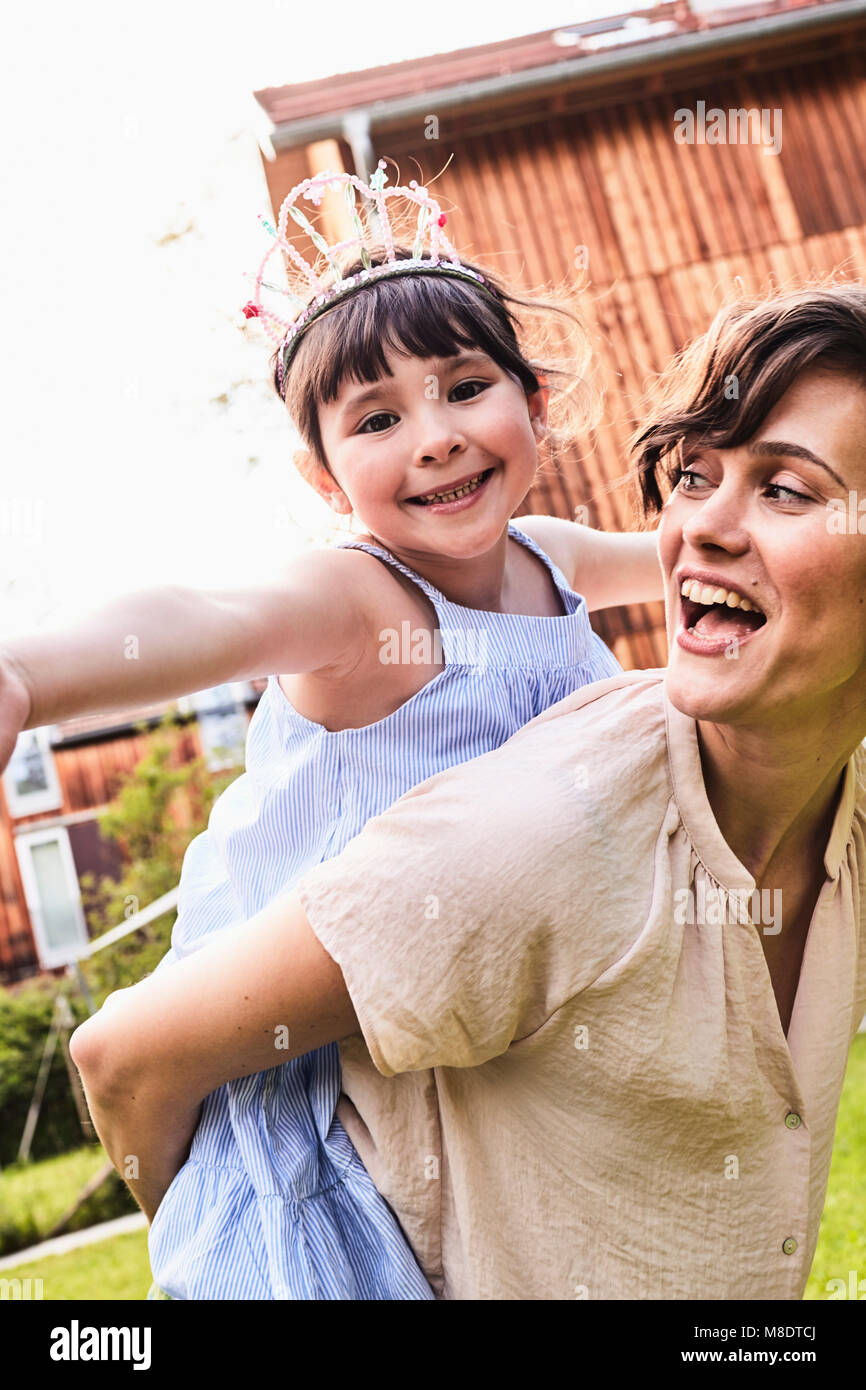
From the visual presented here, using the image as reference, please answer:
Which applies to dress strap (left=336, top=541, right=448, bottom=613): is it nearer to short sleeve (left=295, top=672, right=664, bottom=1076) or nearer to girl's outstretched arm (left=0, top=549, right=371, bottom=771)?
girl's outstretched arm (left=0, top=549, right=371, bottom=771)

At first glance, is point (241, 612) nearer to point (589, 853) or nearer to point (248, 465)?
point (589, 853)

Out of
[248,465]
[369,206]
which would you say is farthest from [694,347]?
[248,465]

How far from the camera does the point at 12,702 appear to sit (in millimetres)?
1449

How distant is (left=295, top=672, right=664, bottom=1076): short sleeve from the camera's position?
5.78ft

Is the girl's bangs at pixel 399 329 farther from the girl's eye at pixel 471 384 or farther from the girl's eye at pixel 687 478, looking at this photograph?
the girl's eye at pixel 687 478

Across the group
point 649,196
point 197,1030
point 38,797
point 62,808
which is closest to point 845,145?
point 649,196

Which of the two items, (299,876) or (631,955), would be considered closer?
(631,955)

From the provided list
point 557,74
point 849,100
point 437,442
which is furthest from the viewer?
point 849,100

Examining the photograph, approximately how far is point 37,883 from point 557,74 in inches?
420

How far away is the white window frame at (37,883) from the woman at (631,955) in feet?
43.9

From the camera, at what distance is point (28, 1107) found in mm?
11211

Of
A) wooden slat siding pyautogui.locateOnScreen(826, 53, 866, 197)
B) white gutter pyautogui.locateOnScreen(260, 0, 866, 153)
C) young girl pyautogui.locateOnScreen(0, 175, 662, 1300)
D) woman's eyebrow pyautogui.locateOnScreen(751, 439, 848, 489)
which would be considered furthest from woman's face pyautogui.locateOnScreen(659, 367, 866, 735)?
wooden slat siding pyautogui.locateOnScreen(826, 53, 866, 197)

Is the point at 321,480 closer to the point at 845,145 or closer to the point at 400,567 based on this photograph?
the point at 400,567

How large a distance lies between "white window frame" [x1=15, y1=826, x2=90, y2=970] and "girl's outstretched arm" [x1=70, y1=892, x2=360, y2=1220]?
13.0 m
